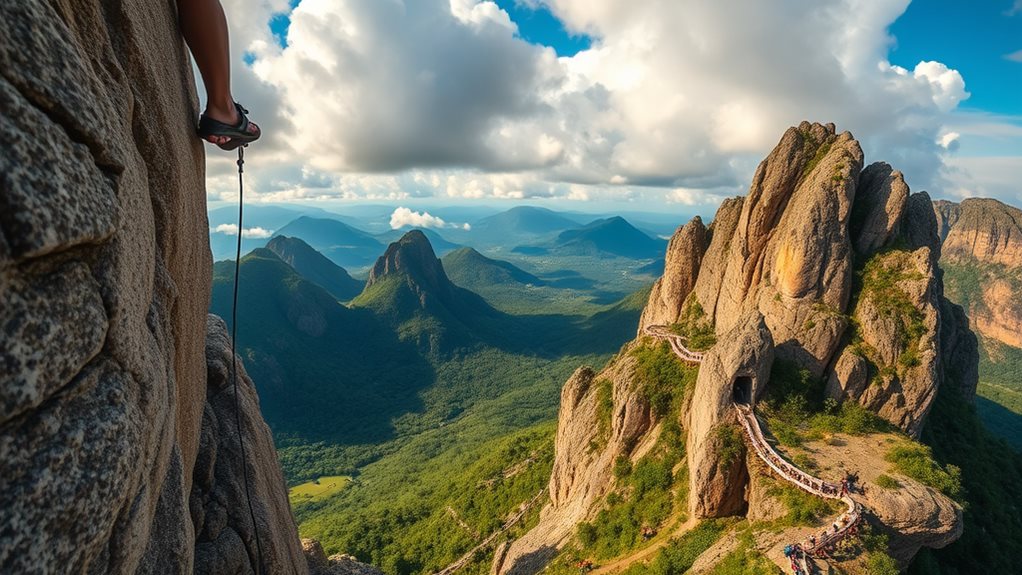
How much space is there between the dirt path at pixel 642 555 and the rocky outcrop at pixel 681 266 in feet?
72.3

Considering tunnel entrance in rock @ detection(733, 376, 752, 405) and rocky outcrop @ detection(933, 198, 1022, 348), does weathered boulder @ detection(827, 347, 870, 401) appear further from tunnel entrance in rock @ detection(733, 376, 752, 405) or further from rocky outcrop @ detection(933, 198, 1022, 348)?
rocky outcrop @ detection(933, 198, 1022, 348)

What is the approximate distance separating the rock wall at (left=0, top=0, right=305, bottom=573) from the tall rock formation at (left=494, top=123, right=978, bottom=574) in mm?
25347

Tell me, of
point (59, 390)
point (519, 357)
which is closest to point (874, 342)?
point (59, 390)

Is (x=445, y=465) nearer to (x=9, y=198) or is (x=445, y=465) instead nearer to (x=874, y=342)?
(x=874, y=342)

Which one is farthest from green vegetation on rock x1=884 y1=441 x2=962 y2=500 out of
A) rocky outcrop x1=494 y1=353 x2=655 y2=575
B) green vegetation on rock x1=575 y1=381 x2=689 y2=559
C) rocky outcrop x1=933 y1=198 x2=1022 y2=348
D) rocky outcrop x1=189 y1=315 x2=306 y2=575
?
rocky outcrop x1=933 y1=198 x2=1022 y2=348

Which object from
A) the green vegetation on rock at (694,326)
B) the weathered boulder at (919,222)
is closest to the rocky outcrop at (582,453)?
the green vegetation on rock at (694,326)

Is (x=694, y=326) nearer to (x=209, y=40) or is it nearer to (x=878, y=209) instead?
(x=878, y=209)

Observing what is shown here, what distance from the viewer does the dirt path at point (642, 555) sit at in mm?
25688

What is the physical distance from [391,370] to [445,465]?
91.4 meters

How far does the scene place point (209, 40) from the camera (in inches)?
357

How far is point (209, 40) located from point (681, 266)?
42.5 m

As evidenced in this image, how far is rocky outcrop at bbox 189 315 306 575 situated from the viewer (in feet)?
43.0

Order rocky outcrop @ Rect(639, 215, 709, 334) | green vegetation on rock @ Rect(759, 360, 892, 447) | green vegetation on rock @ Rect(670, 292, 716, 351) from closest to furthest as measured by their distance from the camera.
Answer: green vegetation on rock @ Rect(759, 360, 892, 447) → green vegetation on rock @ Rect(670, 292, 716, 351) → rocky outcrop @ Rect(639, 215, 709, 334)

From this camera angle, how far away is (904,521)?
20.1 meters
